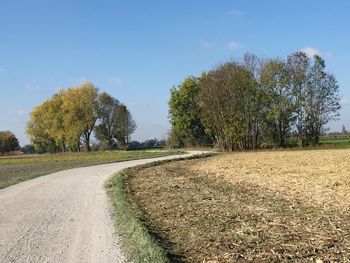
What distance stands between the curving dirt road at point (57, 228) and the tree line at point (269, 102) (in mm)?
46506

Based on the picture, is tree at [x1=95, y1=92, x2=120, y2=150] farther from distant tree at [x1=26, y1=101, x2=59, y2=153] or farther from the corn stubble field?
the corn stubble field

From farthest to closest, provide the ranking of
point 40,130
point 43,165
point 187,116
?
1. point 40,130
2. point 187,116
3. point 43,165

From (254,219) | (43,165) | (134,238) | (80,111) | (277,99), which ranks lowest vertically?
(134,238)

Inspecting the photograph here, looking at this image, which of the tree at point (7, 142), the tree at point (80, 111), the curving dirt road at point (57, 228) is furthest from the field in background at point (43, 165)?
the tree at point (7, 142)

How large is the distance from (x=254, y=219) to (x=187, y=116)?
74.2m

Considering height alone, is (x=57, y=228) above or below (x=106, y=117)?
below

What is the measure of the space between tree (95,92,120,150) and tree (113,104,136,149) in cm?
73

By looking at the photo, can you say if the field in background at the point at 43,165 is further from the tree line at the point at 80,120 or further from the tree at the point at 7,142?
the tree at the point at 7,142

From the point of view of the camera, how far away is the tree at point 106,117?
10400 centimetres

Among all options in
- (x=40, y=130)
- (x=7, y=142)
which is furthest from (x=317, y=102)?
(x=7, y=142)

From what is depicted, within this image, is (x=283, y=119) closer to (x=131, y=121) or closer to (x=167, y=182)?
(x=167, y=182)

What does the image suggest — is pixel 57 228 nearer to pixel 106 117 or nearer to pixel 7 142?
pixel 106 117

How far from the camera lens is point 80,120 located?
98312 millimetres

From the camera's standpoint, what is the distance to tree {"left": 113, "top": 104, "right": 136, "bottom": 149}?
107312 mm
